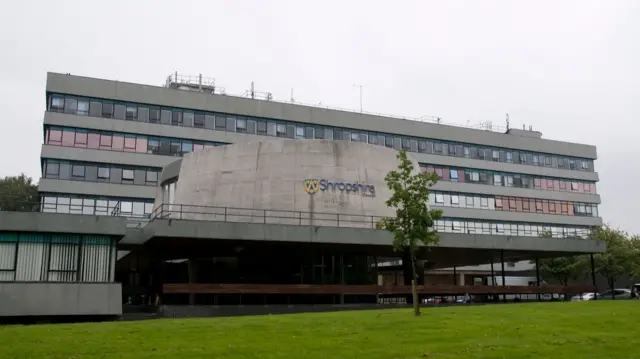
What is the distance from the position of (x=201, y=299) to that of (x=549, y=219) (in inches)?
2683

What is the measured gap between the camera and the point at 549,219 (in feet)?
305

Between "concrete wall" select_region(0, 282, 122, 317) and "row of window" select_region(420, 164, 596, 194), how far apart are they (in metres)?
57.2

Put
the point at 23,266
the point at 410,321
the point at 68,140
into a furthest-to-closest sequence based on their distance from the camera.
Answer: the point at 68,140 → the point at 23,266 → the point at 410,321

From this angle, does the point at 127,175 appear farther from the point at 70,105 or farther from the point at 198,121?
the point at 198,121

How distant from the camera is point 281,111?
7606 cm

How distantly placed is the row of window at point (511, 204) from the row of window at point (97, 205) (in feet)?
115

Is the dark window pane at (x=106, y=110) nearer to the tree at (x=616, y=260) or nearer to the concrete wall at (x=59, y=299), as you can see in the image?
the concrete wall at (x=59, y=299)

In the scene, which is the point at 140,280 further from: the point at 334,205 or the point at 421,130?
the point at 421,130

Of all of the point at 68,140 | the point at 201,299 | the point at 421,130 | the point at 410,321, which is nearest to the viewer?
the point at 410,321

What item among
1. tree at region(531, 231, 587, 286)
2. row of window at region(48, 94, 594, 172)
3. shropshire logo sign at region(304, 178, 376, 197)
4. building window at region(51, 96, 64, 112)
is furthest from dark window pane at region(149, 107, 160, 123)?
tree at region(531, 231, 587, 286)

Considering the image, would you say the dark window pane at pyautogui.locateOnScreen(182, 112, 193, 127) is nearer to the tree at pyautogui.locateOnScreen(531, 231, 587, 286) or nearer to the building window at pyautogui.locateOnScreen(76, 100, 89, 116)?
the building window at pyautogui.locateOnScreen(76, 100, 89, 116)

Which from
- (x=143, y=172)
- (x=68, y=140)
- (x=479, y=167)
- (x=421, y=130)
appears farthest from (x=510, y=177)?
(x=68, y=140)

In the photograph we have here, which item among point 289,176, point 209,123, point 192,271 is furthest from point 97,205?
point 289,176

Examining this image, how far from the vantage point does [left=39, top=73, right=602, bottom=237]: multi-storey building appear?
6569 cm
